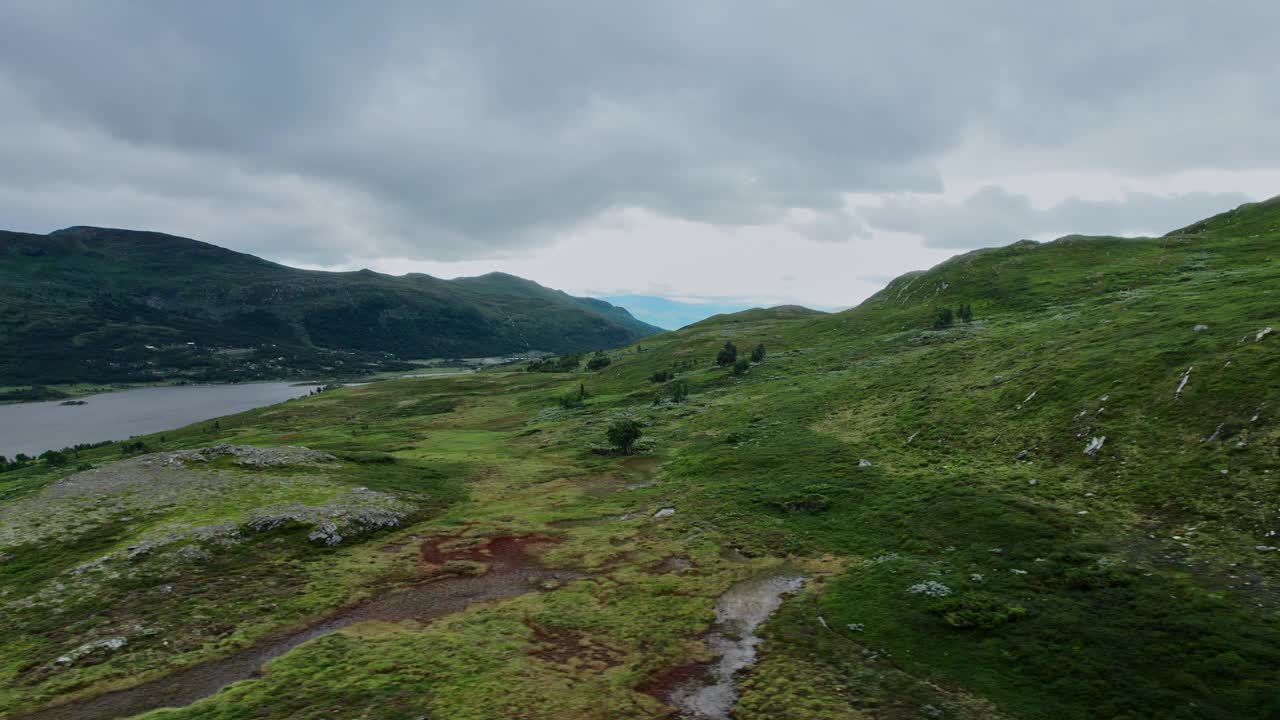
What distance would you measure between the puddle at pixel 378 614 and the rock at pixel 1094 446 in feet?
117

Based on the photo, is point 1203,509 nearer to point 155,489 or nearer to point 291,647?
point 291,647

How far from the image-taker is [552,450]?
255 ft

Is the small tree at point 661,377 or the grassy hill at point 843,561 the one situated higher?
the small tree at point 661,377

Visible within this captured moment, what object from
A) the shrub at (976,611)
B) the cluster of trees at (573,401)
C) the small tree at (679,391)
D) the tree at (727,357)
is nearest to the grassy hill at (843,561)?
the shrub at (976,611)

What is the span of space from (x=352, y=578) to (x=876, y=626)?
3033 centimetres

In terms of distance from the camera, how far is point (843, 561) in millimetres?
33750

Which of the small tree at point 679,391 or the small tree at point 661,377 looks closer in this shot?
the small tree at point 679,391

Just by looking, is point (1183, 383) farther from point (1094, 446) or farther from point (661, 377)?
point (661, 377)

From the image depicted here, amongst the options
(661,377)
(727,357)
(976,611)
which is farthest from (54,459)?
(976,611)

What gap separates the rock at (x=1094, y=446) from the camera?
37.4 m

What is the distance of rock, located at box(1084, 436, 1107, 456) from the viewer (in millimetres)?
37438

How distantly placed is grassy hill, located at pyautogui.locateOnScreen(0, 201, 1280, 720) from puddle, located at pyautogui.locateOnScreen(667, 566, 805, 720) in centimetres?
72

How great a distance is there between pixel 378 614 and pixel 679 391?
77.3m

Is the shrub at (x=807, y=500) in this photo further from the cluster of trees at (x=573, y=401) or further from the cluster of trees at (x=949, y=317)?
the cluster of trees at (x=949, y=317)
